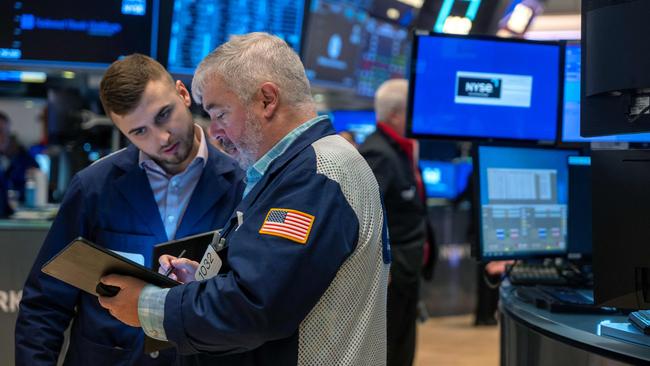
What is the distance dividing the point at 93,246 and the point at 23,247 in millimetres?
1701

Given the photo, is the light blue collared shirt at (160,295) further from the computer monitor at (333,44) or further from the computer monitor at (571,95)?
the computer monitor at (333,44)

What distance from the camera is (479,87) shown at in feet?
11.4

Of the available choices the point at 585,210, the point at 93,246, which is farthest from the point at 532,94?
the point at 93,246

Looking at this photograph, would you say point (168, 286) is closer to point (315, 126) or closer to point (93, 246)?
point (93, 246)

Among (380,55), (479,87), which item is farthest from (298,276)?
(380,55)

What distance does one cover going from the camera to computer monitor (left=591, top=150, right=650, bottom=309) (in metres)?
2.15

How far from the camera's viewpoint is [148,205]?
2488mm

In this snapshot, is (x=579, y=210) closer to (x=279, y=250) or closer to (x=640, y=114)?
(x=640, y=114)

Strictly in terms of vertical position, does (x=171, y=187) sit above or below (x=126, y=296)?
above

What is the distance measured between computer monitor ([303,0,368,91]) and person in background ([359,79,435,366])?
5.90ft

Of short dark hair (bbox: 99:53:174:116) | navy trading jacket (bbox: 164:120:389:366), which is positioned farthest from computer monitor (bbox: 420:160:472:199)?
navy trading jacket (bbox: 164:120:389:366)

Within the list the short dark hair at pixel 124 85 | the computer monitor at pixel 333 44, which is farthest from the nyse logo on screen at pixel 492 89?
the computer monitor at pixel 333 44

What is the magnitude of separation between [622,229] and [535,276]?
119 cm

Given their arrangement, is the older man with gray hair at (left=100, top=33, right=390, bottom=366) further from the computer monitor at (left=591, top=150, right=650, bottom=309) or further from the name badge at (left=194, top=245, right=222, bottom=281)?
the computer monitor at (left=591, top=150, right=650, bottom=309)
